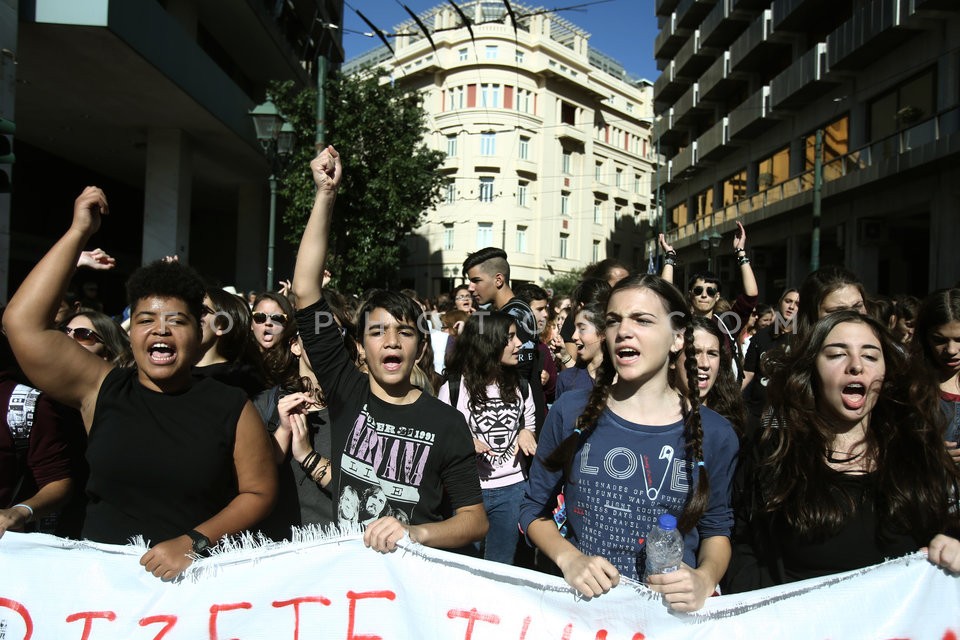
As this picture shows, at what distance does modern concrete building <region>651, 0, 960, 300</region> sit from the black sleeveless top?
36.9 feet

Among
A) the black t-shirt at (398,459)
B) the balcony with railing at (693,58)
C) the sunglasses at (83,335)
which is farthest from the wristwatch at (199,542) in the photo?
the balcony with railing at (693,58)

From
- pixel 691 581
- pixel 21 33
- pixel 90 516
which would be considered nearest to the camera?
pixel 691 581

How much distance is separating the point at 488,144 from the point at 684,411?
40488 mm

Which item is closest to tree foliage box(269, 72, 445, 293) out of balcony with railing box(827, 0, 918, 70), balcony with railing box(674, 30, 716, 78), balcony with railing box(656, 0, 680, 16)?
balcony with railing box(827, 0, 918, 70)

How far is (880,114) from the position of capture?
61.4 feet

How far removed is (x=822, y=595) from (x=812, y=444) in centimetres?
50

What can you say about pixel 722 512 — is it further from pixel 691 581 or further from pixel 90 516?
pixel 90 516

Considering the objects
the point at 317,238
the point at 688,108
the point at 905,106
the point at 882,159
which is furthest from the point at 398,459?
the point at 688,108

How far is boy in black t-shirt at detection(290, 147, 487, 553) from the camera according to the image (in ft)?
8.40

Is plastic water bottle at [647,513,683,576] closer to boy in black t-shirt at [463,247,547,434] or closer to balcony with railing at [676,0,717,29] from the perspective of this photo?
boy in black t-shirt at [463,247,547,434]

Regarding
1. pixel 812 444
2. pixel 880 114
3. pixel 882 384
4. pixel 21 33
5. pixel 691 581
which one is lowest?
pixel 691 581

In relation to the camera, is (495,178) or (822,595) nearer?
(822,595)

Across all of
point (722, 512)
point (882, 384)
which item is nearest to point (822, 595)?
point (722, 512)

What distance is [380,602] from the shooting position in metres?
2.22
